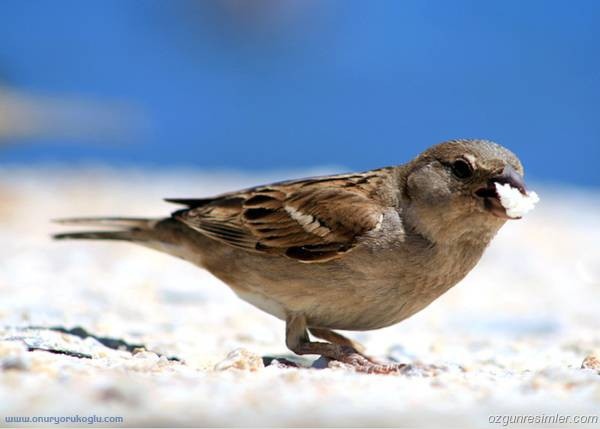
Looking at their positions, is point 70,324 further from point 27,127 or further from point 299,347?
point 27,127

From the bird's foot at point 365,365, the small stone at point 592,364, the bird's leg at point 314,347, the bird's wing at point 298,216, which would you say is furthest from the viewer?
the bird's wing at point 298,216

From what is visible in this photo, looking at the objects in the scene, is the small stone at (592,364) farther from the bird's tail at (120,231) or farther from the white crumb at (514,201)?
the bird's tail at (120,231)

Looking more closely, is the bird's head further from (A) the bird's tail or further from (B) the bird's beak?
(A) the bird's tail

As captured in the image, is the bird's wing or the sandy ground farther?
the bird's wing

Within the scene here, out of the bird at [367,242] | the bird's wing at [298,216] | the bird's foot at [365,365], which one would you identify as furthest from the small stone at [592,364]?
the bird's wing at [298,216]

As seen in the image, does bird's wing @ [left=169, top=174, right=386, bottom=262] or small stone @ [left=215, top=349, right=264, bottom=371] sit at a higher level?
bird's wing @ [left=169, top=174, right=386, bottom=262]

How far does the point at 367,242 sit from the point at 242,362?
985mm

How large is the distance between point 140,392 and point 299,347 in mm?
2028

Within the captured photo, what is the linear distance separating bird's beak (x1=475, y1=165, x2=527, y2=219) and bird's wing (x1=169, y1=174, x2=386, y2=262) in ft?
1.90

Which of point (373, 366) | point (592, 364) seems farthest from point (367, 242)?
point (592, 364)

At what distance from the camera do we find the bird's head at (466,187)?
13.7 feet

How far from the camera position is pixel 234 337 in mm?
5715

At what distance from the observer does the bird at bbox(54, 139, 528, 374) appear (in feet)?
14.2

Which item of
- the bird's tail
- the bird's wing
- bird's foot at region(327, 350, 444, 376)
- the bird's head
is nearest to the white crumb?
the bird's head
